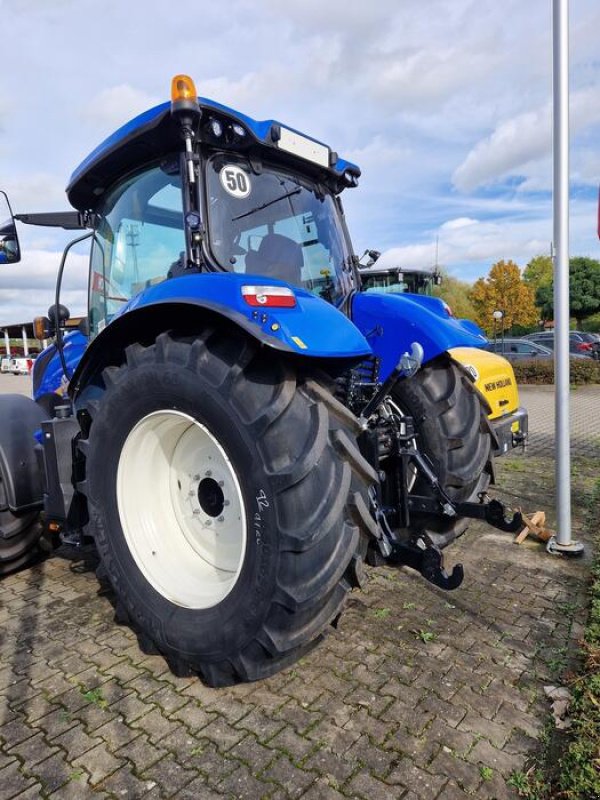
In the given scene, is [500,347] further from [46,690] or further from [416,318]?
[46,690]

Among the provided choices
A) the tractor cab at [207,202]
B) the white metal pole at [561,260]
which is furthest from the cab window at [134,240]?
the white metal pole at [561,260]

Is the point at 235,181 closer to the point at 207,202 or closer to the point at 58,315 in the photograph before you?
the point at 207,202

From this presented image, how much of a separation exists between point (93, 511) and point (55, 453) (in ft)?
1.87

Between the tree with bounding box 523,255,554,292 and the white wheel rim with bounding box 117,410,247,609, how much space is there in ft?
150

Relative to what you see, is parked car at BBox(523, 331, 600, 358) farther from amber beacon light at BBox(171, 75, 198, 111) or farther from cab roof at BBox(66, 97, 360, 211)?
amber beacon light at BBox(171, 75, 198, 111)

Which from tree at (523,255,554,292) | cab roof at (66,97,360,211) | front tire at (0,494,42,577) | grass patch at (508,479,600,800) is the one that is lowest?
grass patch at (508,479,600,800)

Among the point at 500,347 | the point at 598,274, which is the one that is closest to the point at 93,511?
the point at 500,347

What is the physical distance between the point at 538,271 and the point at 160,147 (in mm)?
48519

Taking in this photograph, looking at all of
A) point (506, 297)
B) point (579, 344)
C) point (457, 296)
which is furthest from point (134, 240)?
point (457, 296)

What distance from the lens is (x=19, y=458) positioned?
3398 millimetres

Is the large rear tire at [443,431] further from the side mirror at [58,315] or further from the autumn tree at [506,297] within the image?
the autumn tree at [506,297]

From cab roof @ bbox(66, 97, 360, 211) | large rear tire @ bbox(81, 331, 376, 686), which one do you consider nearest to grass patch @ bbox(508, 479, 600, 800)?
large rear tire @ bbox(81, 331, 376, 686)

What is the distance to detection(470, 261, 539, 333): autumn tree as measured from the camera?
33.5 meters

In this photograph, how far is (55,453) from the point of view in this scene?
10.1 ft
